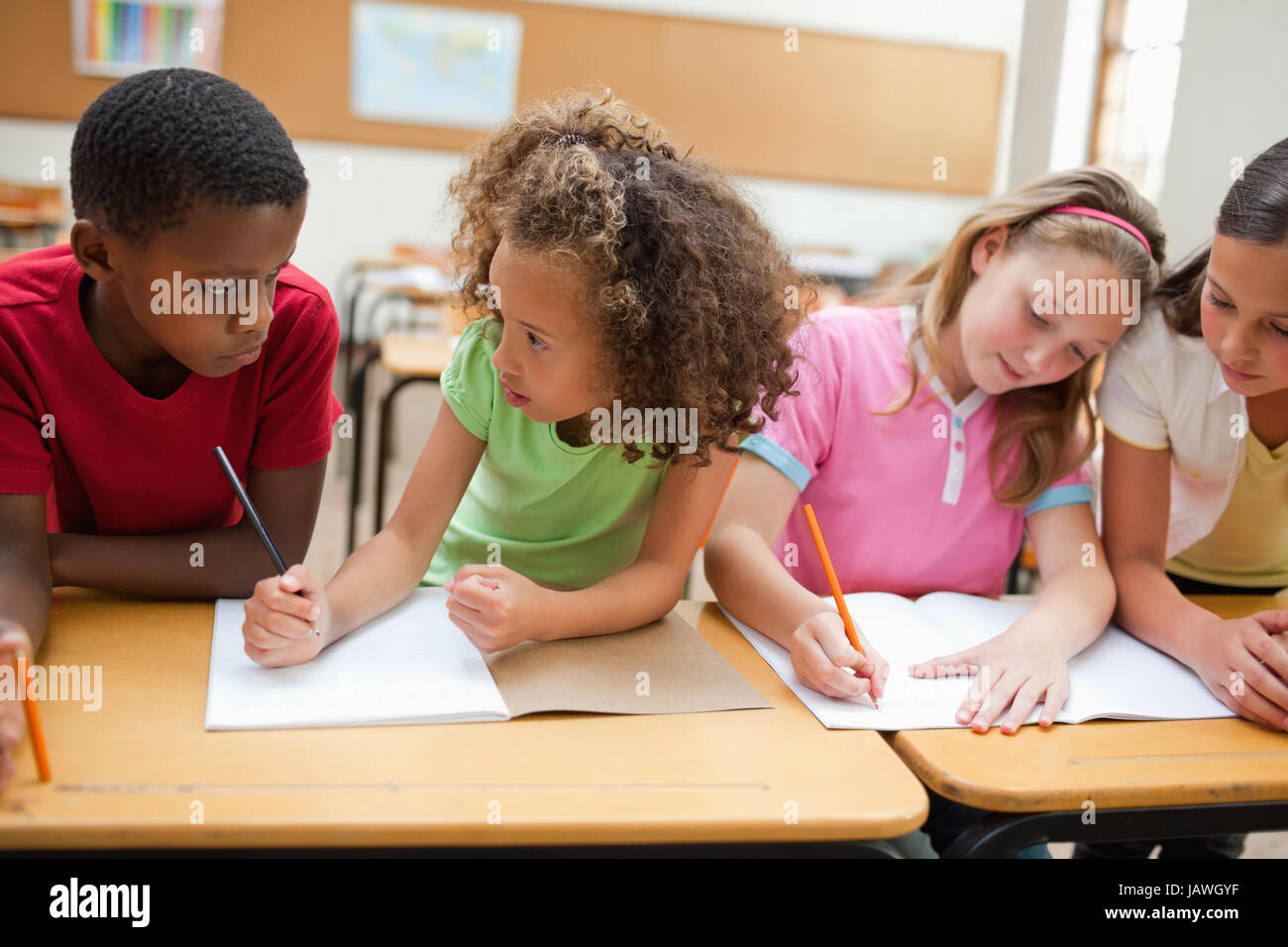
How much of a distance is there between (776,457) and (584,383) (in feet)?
1.16

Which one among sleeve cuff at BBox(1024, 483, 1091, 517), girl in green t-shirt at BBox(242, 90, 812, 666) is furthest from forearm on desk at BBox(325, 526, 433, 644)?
sleeve cuff at BBox(1024, 483, 1091, 517)

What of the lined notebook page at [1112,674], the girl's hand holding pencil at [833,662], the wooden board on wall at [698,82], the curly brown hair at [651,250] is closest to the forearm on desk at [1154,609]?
the lined notebook page at [1112,674]

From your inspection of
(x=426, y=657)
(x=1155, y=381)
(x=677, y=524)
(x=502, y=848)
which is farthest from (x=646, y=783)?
(x=1155, y=381)

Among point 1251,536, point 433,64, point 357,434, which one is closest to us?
point 1251,536

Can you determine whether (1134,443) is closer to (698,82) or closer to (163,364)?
(163,364)

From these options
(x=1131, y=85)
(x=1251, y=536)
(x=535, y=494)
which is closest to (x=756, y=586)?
(x=535, y=494)

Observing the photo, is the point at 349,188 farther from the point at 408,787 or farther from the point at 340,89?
the point at 408,787

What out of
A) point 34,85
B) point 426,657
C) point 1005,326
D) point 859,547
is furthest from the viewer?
point 34,85

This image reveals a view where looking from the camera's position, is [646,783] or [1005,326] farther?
[1005,326]

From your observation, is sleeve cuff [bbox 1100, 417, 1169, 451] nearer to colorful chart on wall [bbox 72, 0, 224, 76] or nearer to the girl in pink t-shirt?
Answer: the girl in pink t-shirt

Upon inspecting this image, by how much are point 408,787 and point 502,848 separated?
90 mm

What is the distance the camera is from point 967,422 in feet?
4.58

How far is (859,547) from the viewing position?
54.6 inches

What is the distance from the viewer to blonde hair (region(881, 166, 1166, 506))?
4.19ft
